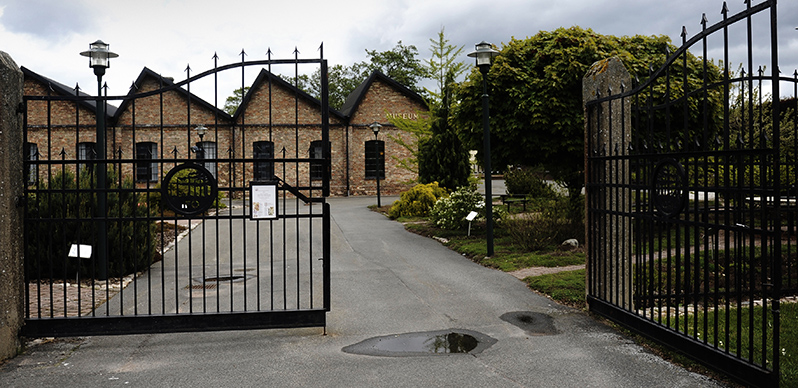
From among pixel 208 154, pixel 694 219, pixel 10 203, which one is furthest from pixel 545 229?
pixel 208 154

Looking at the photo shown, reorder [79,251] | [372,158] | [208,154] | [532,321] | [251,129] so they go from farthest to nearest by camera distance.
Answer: [372,158], [251,129], [208,154], [532,321], [79,251]

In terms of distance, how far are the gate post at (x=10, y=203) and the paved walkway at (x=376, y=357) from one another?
33 centimetres

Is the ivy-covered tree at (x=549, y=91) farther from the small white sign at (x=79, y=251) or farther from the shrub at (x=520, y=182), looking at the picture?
the shrub at (x=520, y=182)

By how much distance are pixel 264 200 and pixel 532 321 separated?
3183 millimetres

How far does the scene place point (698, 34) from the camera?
4.67m

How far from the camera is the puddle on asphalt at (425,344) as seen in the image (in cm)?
526

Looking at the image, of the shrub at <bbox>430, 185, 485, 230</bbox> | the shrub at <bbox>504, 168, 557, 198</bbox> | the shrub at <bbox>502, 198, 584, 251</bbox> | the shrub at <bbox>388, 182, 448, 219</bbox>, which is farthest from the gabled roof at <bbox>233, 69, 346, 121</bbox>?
the shrub at <bbox>504, 168, 557, 198</bbox>

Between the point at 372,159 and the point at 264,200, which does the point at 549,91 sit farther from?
the point at 372,159

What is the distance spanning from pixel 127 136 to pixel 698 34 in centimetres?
3064

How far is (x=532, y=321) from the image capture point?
250 inches

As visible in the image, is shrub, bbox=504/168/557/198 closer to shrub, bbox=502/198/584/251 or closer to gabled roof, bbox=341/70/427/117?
gabled roof, bbox=341/70/427/117

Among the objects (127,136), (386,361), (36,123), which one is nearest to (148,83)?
(127,136)

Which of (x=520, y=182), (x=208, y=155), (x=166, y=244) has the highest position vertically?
(x=208, y=155)

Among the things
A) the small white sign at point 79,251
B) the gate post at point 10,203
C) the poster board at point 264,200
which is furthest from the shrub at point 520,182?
the gate post at point 10,203
